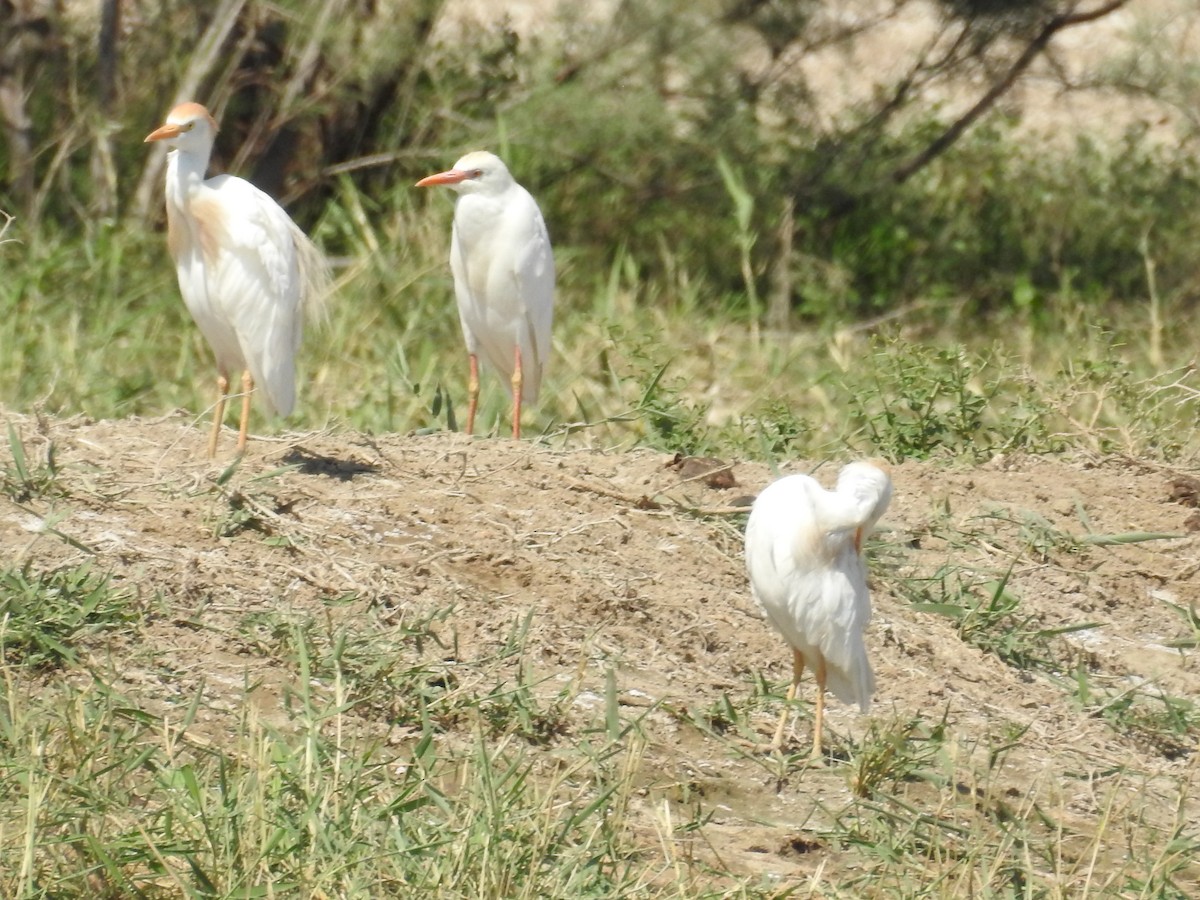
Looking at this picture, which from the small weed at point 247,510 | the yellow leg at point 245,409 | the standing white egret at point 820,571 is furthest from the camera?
the yellow leg at point 245,409

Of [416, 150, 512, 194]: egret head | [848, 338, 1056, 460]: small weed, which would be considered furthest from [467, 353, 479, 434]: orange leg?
[848, 338, 1056, 460]: small weed

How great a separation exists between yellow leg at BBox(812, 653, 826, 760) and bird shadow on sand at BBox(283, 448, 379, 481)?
4.88 ft

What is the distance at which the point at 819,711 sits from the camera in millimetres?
3838

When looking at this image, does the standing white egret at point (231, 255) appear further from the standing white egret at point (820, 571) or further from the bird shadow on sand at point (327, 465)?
the standing white egret at point (820, 571)

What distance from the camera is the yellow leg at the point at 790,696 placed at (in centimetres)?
381

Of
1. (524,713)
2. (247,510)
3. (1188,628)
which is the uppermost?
(247,510)

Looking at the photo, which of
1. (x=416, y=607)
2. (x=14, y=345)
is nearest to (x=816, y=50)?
(x=14, y=345)

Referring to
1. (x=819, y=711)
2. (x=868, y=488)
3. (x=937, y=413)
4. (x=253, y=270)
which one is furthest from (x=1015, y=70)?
(x=819, y=711)

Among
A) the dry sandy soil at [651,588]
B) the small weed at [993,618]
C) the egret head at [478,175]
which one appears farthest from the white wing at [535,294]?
the small weed at [993,618]

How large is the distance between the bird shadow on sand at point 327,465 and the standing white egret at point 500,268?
1166 millimetres

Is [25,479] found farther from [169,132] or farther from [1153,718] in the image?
[1153,718]

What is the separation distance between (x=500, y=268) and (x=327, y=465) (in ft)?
5.29

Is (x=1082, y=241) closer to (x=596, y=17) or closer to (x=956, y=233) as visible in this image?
(x=956, y=233)

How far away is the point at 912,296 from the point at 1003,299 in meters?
0.49
